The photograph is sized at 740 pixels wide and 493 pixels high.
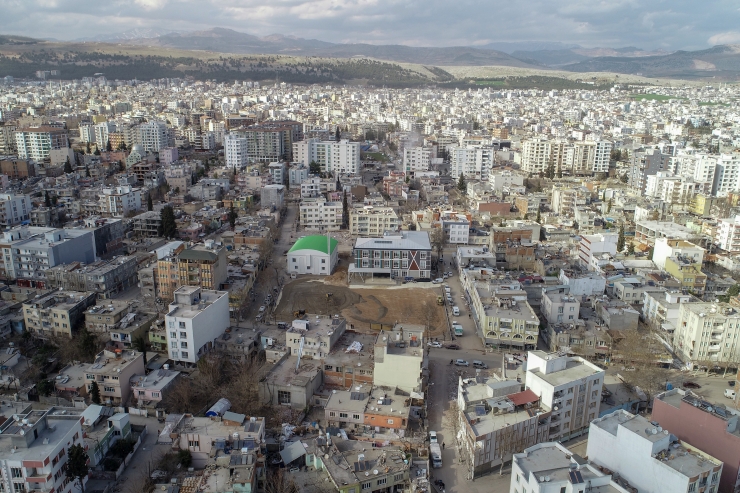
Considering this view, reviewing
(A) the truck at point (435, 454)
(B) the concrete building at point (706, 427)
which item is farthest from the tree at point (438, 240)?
(B) the concrete building at point (706, 427)

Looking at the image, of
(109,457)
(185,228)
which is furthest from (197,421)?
(185,228)

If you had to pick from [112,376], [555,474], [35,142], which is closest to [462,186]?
[112,376]

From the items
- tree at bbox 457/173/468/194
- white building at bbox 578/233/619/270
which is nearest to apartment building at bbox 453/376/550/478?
white building at bbox 578/233/619/270

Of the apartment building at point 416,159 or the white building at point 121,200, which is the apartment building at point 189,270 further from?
the apartment building at point 416,159

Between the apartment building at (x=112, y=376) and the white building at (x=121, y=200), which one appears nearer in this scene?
the apartment building at (x=112, y=376)

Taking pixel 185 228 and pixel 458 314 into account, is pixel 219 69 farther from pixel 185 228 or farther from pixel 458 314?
pixel 458 314

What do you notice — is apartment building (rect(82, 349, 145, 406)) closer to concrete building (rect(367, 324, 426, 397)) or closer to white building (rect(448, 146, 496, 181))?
concrete building (rect(367, 324, 426, 397))
